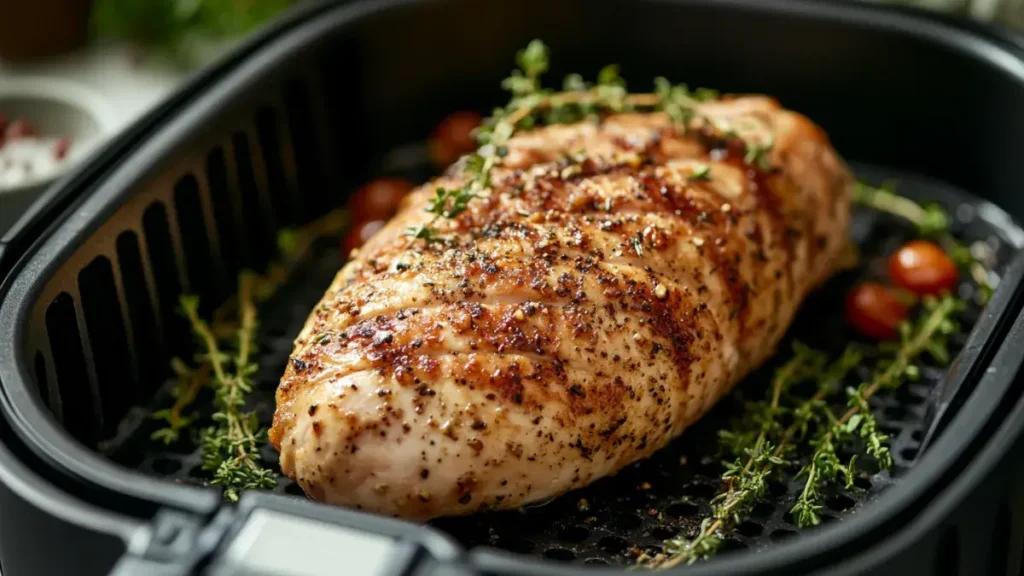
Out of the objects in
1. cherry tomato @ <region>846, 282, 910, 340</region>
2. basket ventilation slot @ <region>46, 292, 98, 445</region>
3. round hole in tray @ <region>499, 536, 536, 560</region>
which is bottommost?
round hole in tray @ <region>499, 536, 536, 560</region>

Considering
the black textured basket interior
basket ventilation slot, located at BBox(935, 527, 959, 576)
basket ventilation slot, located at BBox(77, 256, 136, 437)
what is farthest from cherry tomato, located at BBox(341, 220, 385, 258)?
basket ventilation slot, located at BBox(935, 527, 959, 576)

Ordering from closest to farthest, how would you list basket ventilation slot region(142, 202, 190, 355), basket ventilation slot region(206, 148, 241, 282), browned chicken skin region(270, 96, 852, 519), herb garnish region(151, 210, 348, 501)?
browned chicken skin region(270, 96, 852, 519), herb garnish region(151, 210, 348, 501), basket ventilation slot region(142, 202, 190, 355), basket ventilation slot region(206, 148, 241, 282)

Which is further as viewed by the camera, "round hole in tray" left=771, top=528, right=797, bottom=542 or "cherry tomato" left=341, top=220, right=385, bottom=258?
"cherry tomato" left=341, top=220, right=385, bottom=258

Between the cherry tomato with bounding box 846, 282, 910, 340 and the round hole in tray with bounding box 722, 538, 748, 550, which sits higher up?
the cherry tomato with bounding box 846, 282, 910, 340

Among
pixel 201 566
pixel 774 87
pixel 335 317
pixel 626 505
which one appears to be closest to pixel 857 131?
pixel 774 87

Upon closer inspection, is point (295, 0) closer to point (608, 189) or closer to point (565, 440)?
point (608, 189)

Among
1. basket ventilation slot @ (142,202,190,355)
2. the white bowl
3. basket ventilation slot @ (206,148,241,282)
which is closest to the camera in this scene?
basket ventilation slot @ (142,202,190,355)

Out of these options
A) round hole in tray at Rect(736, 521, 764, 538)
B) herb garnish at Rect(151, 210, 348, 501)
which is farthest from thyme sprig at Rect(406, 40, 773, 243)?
round hole in tray at Rect(736, 521, 764, 538)

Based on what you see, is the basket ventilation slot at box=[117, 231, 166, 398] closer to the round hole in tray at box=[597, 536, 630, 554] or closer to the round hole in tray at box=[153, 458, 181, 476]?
the round hole in tray at box=[153, 458, 181, 476]
